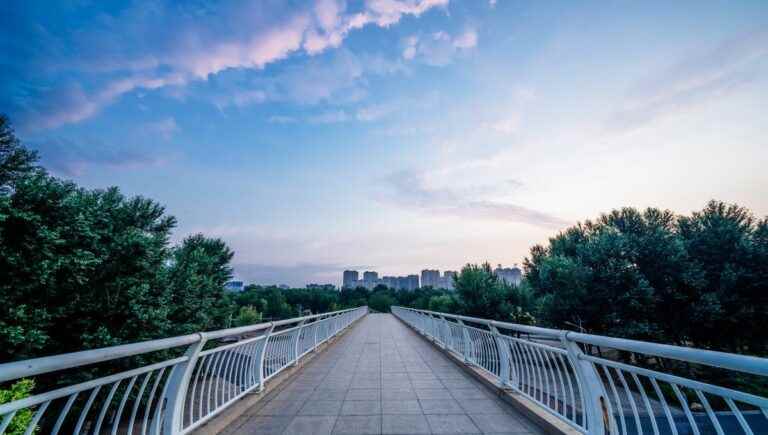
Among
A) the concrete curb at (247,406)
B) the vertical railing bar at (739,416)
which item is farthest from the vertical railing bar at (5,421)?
the vertical railing bar at (739,416)

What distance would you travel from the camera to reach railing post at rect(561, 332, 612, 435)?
2898mm

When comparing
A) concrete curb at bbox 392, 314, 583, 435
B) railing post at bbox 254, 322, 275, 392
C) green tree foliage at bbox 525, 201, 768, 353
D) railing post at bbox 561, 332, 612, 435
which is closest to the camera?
railing post at bbox 561, 332, 612, 435

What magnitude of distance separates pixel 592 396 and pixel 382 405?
9.64 ft

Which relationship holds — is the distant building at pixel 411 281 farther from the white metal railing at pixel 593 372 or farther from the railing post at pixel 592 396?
the railing post at pixel 592 396

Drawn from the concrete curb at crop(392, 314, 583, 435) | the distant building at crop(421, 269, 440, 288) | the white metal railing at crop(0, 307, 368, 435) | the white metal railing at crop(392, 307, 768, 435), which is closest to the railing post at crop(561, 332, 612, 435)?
the white metal railing at crop(392, 307, 768, 435)

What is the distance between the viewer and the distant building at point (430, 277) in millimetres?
→ 124625

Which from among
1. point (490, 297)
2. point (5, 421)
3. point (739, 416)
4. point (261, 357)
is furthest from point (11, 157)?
point (490, 297)

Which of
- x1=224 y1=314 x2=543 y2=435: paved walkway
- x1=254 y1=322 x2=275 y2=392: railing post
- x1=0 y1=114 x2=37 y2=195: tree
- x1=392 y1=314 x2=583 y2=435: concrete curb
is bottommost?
x1=224 y1=314 x2=543 y2=435: paved walkway

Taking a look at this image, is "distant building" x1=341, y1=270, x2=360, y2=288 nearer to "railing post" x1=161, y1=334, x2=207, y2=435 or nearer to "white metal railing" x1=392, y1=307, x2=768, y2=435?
"white metal railing" x1=392, y1=307, x2=768, y2=435

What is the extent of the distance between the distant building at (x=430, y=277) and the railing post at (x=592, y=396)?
124 m

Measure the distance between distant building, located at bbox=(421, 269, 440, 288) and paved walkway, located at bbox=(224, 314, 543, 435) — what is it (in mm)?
120154

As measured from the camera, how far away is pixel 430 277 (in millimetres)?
126125

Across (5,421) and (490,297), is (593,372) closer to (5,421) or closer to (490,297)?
(5,421)

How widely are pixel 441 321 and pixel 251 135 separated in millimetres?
14116
